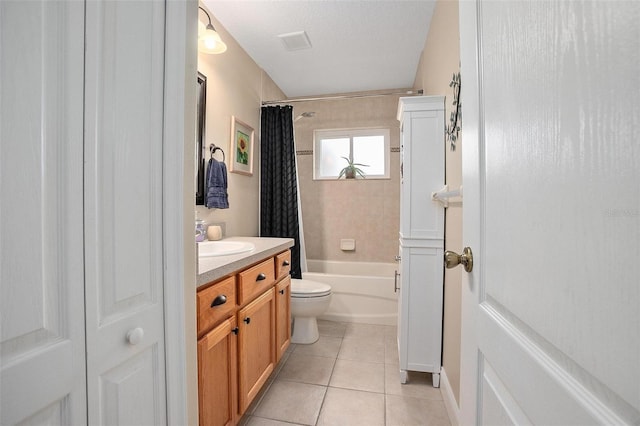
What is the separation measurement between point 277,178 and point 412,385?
2.15 meters

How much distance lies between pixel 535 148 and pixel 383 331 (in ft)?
8.06

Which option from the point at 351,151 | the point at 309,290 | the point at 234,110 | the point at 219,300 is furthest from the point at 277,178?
the point at 219,300

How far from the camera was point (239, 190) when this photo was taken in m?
2.43

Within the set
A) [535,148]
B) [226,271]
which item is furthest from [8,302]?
[535,148]

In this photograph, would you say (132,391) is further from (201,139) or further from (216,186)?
(201,139)

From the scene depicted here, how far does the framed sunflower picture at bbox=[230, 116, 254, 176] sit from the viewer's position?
2242mm

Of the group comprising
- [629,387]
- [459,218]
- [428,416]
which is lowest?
[428,416]

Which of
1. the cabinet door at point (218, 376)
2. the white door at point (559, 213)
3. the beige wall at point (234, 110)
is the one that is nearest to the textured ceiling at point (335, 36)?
the beige wall at point (234, 110)

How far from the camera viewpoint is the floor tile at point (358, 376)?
68.0 inches

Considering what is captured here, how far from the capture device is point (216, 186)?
189 centimetres

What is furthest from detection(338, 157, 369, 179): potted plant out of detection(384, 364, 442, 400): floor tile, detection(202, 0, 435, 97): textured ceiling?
detection(384, 364, 442, 400): floor tile

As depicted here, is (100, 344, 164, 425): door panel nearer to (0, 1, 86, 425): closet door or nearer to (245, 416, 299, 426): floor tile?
(0, 1, 86, 425): closet door

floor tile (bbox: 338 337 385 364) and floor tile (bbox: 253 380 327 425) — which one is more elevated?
floor tile (bbox: 253 380 327 425)

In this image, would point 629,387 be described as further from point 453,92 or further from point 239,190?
point 239,190
